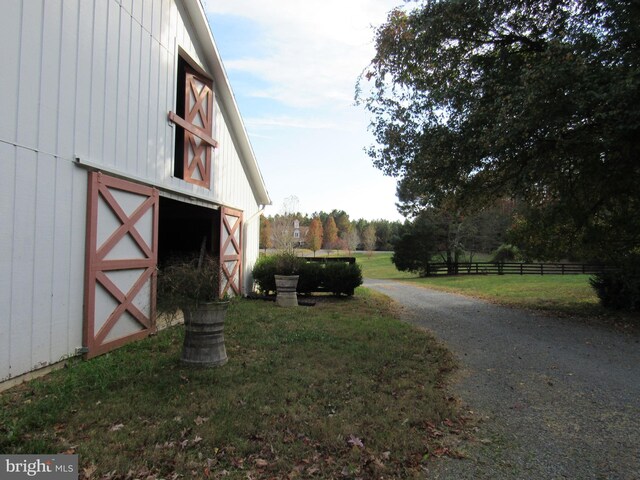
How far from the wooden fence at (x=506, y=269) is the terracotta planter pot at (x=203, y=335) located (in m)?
29.5

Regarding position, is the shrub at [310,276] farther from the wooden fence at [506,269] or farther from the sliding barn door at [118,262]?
the wooden fence at [506,269]

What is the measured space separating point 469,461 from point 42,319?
16.4 feet

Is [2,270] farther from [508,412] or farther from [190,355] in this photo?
[508,412]

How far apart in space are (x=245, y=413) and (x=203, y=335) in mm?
1716

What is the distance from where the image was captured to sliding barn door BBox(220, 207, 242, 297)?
436 inches

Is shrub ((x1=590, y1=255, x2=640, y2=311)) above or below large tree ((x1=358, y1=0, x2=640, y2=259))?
below

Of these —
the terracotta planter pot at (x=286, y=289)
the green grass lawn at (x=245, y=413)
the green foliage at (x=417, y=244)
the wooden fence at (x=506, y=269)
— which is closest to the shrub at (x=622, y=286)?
the green grass lawn at (x=245, y=413)

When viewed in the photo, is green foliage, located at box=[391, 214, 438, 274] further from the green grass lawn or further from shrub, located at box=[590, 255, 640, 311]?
the green grass lawn

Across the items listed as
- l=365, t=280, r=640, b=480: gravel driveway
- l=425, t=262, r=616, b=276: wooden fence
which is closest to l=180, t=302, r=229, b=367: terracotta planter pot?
l=365, t=280, r=640, b=480: gravel driveway

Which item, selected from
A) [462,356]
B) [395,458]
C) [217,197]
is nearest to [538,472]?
[395,458]

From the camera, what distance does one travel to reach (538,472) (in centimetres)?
315

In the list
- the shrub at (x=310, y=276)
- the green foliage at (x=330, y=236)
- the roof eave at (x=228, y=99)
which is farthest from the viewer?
the green foliage at (x=330, y=236)

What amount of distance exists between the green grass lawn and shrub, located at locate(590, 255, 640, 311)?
23.4 feet

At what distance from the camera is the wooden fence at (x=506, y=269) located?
103ft
